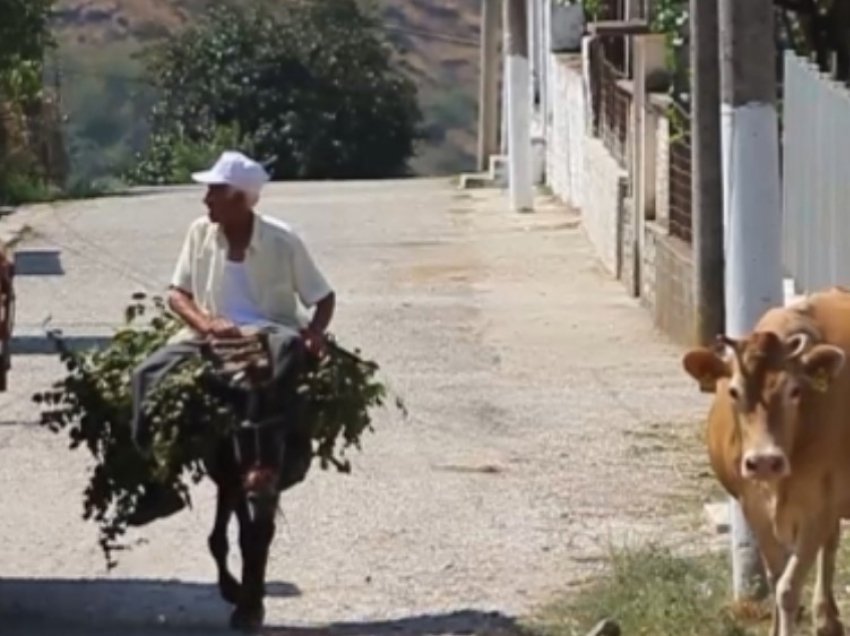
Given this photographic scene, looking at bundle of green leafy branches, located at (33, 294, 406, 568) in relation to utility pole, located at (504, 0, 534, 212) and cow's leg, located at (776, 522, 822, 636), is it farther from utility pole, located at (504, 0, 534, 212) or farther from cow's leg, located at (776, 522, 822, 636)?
utility pole, located at (504, 0, 534, 212)

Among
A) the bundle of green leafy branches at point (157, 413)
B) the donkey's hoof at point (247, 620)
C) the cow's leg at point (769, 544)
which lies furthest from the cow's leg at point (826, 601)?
the donkey's hoof at point (247, 620)

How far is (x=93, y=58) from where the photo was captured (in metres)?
73.6

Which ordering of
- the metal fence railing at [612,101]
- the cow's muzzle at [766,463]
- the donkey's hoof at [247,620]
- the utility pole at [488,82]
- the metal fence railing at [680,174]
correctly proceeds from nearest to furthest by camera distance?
the cow's muzzle at [766,463] < the donkey's hoof at [247,620] < the metal fence railing at [680,174] < the metal fence railing at [612,101] < the utility pole at [488,82]

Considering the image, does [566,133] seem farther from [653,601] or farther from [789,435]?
[789,435]

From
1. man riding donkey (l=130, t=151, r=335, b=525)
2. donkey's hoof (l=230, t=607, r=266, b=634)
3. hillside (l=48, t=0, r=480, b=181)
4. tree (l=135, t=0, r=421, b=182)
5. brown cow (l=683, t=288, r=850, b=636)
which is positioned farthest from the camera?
hillside (l=48, t=0, r=480, b=181)

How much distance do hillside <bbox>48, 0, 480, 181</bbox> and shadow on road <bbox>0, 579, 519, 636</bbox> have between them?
49.7 m

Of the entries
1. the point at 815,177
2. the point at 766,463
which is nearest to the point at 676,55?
the point at 815,177

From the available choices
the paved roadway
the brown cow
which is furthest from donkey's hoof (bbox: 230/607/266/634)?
the brown cow

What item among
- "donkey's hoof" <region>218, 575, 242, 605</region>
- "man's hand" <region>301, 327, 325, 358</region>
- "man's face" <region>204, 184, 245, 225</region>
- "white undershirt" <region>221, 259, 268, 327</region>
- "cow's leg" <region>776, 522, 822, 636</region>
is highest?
"man's face" <region>204, 184, 245, 225</region>

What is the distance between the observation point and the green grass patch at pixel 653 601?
33.4 ft

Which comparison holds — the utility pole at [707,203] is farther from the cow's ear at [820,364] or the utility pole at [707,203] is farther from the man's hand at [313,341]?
the cow's ear at [820,364]

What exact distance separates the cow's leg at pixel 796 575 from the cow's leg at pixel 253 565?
1985 millimetres

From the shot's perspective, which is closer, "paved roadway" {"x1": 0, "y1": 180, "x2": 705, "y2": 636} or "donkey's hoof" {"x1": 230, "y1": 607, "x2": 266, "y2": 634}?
"donkey's hoof" {"x1": 230, "y1": 607, "x2": 266, "y2": 634}

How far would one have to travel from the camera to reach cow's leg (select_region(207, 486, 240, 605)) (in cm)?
1062
